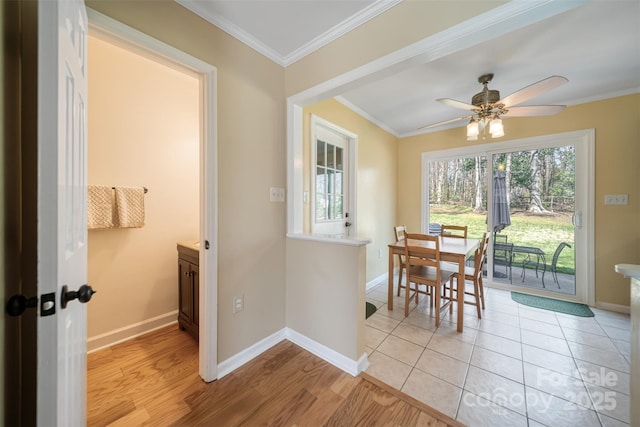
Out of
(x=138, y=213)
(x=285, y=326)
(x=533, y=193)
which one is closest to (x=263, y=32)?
(x=138, y=213)

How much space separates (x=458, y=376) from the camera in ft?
5.32

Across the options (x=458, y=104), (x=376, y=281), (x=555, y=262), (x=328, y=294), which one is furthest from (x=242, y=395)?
(x=555, y=262)

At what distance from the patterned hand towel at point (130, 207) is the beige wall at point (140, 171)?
0.10 meters

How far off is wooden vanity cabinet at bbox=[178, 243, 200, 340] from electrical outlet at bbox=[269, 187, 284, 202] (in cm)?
75

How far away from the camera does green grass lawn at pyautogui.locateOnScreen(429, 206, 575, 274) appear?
2.98m

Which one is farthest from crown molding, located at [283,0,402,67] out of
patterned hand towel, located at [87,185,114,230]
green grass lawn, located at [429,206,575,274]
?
green grass lawn, located at [429,206,575,274]

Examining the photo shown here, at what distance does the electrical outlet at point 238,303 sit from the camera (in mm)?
1712

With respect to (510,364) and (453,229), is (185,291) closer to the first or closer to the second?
(510,364)

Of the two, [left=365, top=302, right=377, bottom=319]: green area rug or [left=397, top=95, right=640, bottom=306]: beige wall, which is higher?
[left=397, top=95, right=640, bottom=306]: beige wall

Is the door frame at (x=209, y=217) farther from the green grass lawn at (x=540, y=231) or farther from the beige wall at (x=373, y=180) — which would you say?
the green grass lawn at (x=540, y=231)

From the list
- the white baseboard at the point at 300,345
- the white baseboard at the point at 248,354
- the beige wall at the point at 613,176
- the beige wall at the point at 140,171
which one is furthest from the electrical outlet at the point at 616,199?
the beige wall at the point at 140,171

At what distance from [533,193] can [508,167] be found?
47 centimetres

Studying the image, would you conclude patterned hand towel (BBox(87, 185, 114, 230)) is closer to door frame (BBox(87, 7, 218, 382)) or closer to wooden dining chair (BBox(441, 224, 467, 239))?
door frame (BBox(87, 7, 218, 382))

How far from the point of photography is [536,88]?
1.76 meters
